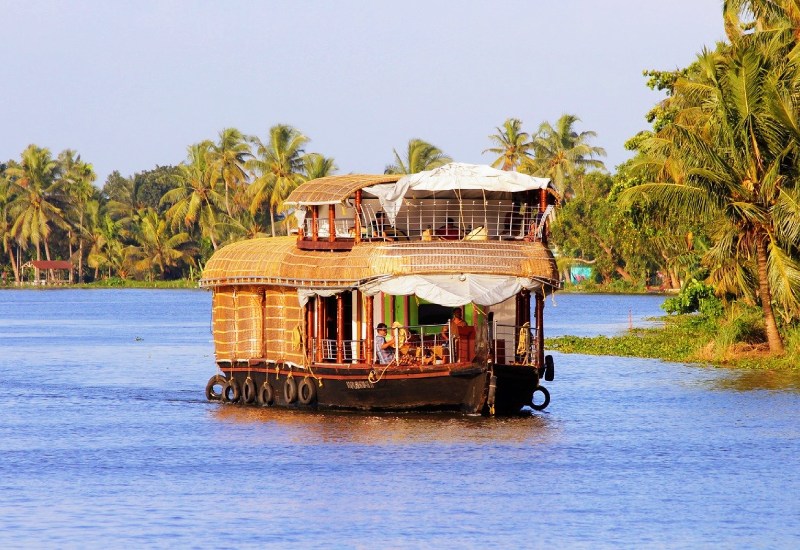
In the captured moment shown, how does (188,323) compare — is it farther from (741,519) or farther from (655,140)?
(741,519)

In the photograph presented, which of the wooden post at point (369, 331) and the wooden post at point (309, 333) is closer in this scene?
the wooden post at point (369, 331)

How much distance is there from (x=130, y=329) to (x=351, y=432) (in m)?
38.2

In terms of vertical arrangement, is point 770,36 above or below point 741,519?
above

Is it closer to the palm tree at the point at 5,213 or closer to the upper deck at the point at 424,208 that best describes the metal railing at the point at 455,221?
the upper deck at the point at 424,208

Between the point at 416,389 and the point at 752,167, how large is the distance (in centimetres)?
1180

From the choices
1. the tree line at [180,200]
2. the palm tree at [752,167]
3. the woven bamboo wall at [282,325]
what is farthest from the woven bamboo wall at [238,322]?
the tree line at [180,200]

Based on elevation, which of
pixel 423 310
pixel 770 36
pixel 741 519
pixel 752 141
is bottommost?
pixel 741 519

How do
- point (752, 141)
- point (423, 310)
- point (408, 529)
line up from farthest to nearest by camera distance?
point (752, 141), point (423, 310), point (408, 529)

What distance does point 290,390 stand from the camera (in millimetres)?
26375

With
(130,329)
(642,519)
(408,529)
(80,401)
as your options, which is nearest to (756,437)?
(642,519)

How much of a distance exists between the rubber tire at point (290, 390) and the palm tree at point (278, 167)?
52.0 meters

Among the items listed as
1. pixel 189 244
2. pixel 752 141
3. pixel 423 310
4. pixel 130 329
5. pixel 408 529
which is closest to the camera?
pixel 408 529

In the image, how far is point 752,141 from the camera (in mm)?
31984

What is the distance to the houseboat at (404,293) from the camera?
2419cm
